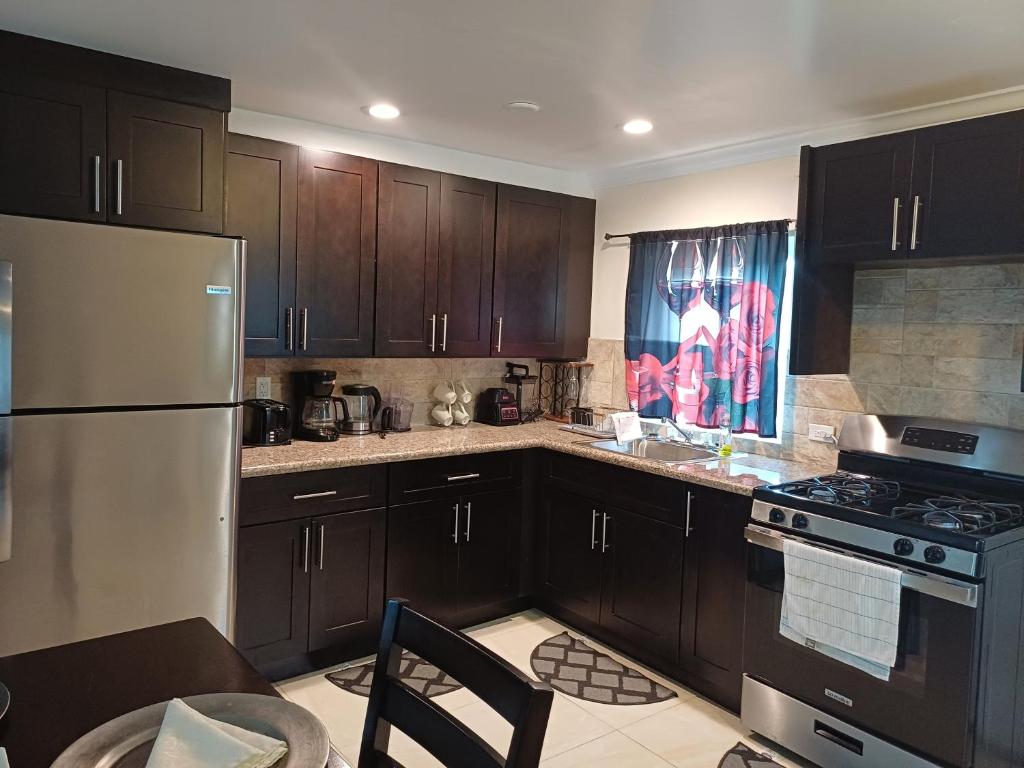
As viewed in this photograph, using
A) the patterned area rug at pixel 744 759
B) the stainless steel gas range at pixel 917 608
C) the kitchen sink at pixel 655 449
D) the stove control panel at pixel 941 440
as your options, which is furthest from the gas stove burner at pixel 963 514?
the kitchen sink at pixel 655 449

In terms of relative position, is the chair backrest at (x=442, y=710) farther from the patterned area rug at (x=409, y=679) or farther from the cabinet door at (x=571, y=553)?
the cabinet door at (x=571, y=553)

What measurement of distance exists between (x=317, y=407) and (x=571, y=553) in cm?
138

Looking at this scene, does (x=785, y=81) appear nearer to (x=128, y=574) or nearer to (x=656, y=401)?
(x=656, y=401)

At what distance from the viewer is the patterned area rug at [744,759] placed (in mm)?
2566

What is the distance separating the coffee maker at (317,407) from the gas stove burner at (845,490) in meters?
1.99

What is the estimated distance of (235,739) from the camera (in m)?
1.08

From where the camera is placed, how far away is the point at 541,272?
13.5 feet

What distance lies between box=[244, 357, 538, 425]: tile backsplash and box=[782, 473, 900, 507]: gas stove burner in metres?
1.92

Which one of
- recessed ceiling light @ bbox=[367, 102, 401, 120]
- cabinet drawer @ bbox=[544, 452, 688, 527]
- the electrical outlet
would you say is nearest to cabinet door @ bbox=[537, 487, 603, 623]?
cabinet drawer @ bbox=[544, 452, 688, 527]

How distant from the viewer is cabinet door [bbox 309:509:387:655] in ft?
10.1

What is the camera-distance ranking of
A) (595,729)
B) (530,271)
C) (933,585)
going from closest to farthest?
(933,585) < (595,729) < (530,271)

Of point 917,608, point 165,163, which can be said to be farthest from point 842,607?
point 165,163

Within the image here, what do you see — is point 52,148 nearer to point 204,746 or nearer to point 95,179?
point 95,179

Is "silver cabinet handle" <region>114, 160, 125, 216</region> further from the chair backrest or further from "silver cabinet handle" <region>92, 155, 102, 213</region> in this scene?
the chair backrest
